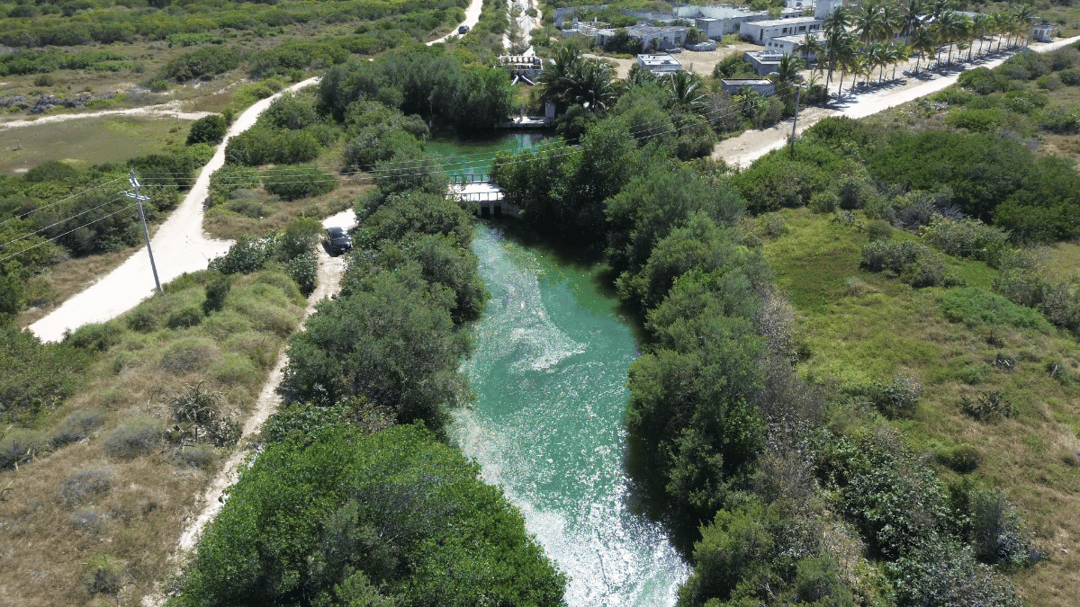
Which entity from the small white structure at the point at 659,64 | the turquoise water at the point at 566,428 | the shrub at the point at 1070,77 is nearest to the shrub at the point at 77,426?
the turquoise water at the point at 566,428

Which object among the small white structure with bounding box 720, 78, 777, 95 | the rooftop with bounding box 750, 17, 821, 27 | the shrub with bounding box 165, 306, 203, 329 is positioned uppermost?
the rooftop with bounding box 750, 17, 821, 27

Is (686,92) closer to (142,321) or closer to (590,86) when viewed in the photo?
(590,86)

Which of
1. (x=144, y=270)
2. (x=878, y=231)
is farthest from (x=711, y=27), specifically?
(x=144, y=270)

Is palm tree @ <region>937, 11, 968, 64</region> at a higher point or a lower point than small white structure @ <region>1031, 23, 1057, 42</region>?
higher

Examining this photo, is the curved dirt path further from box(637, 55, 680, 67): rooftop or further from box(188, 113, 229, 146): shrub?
box(637, 55, 680, 67): rooftop

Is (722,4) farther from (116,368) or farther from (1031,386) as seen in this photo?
(116,368)

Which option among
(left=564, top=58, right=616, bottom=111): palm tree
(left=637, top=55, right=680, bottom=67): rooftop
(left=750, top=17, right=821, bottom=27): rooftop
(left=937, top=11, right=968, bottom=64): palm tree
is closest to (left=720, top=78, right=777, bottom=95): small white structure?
(left=637, top=55, right=680, bottom=67): rooftop

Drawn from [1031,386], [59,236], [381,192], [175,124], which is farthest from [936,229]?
[175,124]
